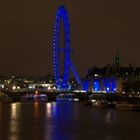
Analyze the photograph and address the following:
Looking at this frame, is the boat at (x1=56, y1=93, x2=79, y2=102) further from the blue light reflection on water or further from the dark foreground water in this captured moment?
the dark foreground water

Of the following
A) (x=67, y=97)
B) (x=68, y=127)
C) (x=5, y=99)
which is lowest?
(x=68, y=127)

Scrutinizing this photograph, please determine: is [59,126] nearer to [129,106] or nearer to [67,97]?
[129,106]

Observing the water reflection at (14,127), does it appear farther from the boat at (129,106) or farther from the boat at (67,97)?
the boat at (67,97)

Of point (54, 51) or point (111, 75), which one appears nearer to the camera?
point (54, 51)

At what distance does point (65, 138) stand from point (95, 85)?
73.8 metres

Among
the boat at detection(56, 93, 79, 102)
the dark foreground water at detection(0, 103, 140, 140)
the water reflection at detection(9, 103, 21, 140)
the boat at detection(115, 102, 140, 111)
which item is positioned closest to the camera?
the water reflection at detection(9, 103, 21, 140)

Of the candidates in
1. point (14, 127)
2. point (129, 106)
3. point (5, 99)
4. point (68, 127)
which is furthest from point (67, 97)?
point (14, 127)

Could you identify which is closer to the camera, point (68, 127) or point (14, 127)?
point (14, 127)

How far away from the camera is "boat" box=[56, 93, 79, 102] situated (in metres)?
78.4

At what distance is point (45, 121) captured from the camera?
40.7m

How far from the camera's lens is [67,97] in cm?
7944

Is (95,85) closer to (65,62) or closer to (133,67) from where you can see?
(133,67)

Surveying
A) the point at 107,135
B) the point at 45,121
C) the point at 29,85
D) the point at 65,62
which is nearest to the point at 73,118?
the point at 45,121

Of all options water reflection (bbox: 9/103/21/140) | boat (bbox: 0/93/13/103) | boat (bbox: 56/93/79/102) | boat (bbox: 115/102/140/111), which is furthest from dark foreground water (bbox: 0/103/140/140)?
boat (bbox: 56/93/79/102)
